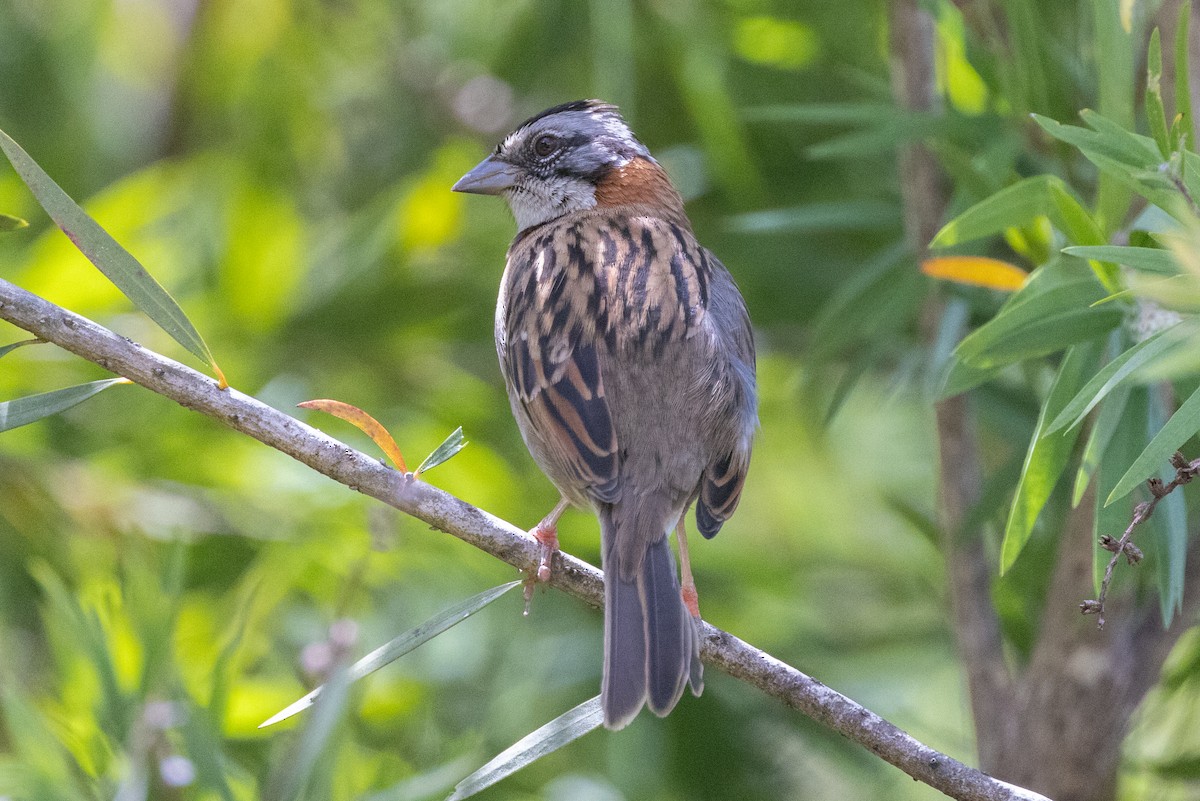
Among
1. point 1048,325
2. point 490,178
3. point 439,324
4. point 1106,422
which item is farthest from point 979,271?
Result: point 439,324

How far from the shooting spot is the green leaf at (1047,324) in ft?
5.78

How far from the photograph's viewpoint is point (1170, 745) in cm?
281

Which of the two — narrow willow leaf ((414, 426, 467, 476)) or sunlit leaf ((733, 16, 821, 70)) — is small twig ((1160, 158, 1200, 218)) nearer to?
narrow willow leaf ((414, 426, 467, 476))

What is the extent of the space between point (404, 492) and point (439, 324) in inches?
60.3

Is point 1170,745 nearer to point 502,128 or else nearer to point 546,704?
point 546,704

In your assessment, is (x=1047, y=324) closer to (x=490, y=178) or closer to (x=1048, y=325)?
(x=1048, y=325)

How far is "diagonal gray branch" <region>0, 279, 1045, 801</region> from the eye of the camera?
1678mm

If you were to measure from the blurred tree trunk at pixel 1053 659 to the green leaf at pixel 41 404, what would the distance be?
4.83 feet

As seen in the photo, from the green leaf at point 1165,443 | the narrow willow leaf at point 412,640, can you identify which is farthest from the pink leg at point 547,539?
the green leaf at point 1165,443

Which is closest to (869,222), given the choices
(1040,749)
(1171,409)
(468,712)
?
(1171,409)

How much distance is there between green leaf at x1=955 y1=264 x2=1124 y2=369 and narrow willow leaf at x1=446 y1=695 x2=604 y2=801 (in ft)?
2.24

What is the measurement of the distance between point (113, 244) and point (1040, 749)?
5.57ft

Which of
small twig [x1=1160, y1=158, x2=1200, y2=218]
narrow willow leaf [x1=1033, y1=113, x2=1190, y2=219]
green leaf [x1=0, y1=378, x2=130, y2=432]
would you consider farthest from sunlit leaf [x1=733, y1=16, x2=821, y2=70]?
green leaf [x1=0, y1=378, x2=130, y2=432]

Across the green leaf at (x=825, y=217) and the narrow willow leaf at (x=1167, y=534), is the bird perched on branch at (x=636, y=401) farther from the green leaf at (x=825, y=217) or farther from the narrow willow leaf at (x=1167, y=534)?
the narrow willow leaf at (x=1167, y=534)
